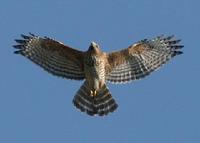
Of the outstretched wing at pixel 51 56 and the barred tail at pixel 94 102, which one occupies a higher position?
the outstretched wing at pixel 51 56

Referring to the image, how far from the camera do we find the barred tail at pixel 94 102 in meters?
17.2

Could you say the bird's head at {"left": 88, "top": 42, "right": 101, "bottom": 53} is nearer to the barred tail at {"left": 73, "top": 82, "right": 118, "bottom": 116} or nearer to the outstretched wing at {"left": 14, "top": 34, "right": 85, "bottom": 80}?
the outstretched wing at {"left": 14, "top": 34, "right": 85, "bottom": 80}

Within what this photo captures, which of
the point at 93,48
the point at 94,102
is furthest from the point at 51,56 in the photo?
the point at 94,102

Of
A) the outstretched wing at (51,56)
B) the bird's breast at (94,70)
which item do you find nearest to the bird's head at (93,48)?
the bird's breast at (94,70)

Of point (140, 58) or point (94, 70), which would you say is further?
point (140, 58)

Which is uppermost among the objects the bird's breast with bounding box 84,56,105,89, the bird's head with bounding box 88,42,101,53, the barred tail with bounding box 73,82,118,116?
the bird's head with bounding box 88,42,101,53

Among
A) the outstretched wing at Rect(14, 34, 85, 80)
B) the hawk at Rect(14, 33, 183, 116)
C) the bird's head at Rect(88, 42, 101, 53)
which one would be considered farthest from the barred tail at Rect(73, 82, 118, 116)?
the bird's head at Rect(88, 42, 101, 53)

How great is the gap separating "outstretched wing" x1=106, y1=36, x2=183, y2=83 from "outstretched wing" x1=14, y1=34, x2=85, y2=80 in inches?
30.6

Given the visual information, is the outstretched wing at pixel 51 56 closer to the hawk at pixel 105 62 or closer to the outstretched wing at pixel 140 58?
the hawk at pixel 105 62

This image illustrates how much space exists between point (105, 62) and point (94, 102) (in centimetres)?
109

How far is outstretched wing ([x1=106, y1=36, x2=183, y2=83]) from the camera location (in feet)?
56.0

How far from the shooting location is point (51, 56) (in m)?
17.2

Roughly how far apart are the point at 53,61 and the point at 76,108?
1249 mm

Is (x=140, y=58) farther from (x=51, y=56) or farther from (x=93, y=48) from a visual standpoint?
(x=51, y=56)
